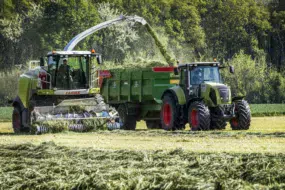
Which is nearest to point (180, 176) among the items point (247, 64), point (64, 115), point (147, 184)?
point (147, 184)

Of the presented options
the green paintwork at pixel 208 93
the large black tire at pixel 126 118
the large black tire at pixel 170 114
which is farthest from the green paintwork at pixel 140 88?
the green paintwork at pixel 208 93

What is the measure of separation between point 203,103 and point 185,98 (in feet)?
3.32

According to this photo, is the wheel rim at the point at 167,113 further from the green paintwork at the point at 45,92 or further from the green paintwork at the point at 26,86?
the green paintwork at the point at 26,86

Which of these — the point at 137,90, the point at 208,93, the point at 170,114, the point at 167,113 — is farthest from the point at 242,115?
the point at 137,90

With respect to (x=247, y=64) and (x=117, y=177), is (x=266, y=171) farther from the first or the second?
(x=247, y=64)

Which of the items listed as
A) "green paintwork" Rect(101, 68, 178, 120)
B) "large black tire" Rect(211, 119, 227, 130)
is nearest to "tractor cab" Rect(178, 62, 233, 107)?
"large black tire" Rect(211, 119, 227, 130)

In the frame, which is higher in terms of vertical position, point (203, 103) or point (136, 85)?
point (136, 85)

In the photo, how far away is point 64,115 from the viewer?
2495cm

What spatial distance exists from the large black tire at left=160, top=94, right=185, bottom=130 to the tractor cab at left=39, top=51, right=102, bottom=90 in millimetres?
2489

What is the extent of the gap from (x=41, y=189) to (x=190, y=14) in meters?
67.5

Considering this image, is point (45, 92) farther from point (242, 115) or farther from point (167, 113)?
point (242, 115)

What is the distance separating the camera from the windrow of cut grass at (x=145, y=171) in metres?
10.4

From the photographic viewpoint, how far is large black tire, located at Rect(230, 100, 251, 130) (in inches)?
948

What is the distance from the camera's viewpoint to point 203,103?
935 inches
